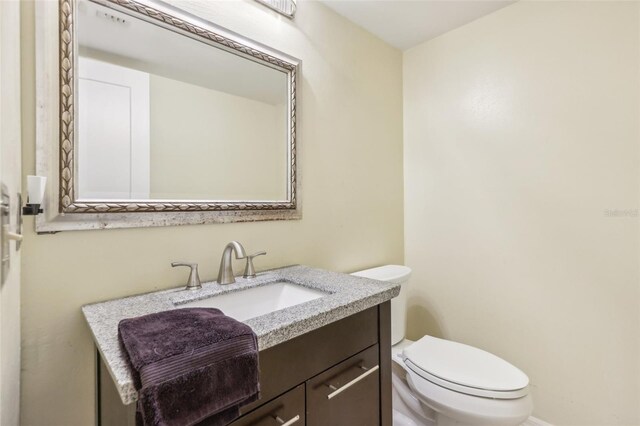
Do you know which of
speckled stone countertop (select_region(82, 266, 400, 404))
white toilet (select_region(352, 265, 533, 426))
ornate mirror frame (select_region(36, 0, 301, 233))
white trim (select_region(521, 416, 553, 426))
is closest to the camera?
speckled stone countertop (select_region(82, 266, 400, 404))

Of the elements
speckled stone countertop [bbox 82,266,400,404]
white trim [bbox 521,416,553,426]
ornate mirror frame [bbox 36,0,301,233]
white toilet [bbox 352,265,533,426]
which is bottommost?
white trim [bbox 521,416,553,426]

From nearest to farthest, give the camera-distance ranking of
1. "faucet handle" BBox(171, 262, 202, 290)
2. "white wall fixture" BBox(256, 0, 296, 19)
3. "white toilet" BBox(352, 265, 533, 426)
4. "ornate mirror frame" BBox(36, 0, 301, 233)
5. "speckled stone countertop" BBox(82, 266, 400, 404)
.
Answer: "speckled stone countertop" BBox(82, 266, 400, 404) < "ornate mirror frame" BBox(36, 0, 301, 233) < "faucet handle" BBox(171, 262, 202, 290) < "white toilet" BBox(352, 265, 533, 426) < "white wall fixture" BBox(256, 0, 296, 19)

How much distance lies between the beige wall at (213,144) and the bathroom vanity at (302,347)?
378 millimetres

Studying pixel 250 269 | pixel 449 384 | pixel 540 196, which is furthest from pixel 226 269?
pixel 540 196

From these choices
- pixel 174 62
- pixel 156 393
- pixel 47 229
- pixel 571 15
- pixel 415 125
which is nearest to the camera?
pixel 156 393

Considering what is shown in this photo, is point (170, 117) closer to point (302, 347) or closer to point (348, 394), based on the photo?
point (302, 347)

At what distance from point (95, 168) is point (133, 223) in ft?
0.65

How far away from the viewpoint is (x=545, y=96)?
1.59 metres

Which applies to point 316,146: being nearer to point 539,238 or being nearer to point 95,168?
point 95,168

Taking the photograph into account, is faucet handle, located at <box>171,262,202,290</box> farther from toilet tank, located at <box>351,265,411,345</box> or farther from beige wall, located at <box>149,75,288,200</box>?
toilet tank, located at <box>351,265,411,345</box>

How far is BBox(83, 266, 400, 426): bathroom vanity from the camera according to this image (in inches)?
29.9

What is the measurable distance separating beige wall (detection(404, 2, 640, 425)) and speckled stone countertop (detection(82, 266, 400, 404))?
972 mm

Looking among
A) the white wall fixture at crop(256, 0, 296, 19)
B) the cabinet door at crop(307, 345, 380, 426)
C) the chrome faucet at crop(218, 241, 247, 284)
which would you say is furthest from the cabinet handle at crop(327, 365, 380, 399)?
the white wall fixture at crop(256, 0, 296, 19)

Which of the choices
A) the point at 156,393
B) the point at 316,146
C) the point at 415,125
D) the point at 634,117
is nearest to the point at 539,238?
the point at 634,117
